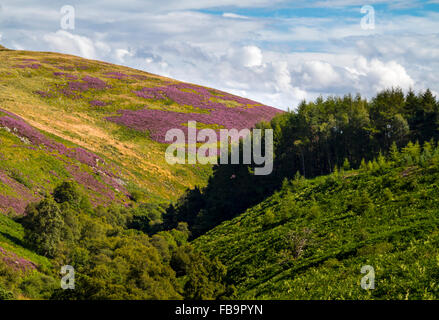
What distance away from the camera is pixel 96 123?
110 metres

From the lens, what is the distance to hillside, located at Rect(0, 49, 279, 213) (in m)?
64.1

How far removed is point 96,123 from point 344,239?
3576 inches

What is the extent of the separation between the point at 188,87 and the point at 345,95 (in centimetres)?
9216

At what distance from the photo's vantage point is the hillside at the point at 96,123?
64125 mm

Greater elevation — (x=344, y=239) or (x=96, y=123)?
(x=96, y=123)

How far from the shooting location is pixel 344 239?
29.8 meters

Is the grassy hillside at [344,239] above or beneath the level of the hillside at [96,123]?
beneath

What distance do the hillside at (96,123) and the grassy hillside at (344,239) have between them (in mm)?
27240

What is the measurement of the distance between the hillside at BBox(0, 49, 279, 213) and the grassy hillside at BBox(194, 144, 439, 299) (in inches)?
1072

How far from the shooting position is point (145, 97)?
136 meters

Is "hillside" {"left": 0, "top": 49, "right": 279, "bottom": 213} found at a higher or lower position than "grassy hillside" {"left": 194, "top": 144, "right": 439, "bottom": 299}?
higher

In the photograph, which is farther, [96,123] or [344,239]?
[96,123]

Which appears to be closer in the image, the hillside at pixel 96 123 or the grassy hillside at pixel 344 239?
the grassy hillside at pixel 344 239
